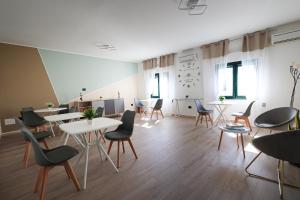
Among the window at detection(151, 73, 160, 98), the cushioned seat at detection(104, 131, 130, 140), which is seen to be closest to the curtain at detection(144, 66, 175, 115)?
the window at detection(151, 73, 160, 98)

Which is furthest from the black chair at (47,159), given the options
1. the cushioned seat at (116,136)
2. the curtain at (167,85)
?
the curtain at (167,85)

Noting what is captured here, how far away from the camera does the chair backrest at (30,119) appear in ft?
11.2

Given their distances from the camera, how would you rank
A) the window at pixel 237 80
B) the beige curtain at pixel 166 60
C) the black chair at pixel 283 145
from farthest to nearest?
the beige curtain at pixel 166 60
the window at pixel 237 80
the black chair at pixel 283 145

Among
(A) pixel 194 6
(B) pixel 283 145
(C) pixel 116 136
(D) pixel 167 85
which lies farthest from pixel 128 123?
(D) pixel 167 85

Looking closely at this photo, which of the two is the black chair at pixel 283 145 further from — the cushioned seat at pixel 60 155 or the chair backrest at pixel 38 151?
the chair backrest at pixel 38 151

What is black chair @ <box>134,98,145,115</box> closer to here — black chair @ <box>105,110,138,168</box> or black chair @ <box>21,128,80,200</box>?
black chair @ <box>105,110,138,168</box>

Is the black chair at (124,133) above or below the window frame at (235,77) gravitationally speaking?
below

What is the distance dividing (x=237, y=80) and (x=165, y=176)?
158 inches

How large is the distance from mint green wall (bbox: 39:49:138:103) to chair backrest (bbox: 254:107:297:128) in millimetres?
5748

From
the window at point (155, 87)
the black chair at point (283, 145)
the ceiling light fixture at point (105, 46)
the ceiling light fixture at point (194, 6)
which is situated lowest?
Answer: the black chair at point (283, 145)

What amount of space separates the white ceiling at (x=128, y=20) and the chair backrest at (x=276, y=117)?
1931 millimetres

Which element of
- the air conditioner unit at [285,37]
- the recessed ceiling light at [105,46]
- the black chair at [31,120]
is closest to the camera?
the black chair at [31,120]

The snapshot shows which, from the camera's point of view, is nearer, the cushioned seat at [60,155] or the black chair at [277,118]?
the cushioned seat at [60,155]

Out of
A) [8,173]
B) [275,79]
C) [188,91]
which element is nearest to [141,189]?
[8,173]
